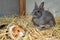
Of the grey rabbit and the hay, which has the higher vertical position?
the grey rabbit

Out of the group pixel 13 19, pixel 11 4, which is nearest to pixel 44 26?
pixel 13 19

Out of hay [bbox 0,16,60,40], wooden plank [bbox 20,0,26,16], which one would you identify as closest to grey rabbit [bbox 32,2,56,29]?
hay [bbox 0,16,60,40]

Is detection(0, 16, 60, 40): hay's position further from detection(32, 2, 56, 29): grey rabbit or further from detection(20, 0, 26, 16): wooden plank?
detection(20, 0, 26, 16): wooden plank

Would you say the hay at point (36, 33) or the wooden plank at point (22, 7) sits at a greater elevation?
the wooden plank at point (22, 7)

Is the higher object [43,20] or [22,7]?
[22,7]

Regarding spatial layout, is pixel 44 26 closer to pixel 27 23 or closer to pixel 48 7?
pixel 27 23

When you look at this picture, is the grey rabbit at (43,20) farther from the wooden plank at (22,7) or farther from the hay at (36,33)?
the wooden plank at (22,7)

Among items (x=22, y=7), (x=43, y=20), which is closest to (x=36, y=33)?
(x=43, y=20)

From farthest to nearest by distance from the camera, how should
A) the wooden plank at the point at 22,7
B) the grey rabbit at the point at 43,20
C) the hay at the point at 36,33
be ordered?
1. the wooden plank at the point at 22,7
2. the grey rabbit at the point at 43,20
3. the hay at the point at 36,33

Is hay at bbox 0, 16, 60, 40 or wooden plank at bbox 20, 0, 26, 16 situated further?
wooden plank at bbox 20, 0, 26, 16

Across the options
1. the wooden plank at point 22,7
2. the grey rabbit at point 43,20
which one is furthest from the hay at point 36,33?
the wooden plank at point 22,7

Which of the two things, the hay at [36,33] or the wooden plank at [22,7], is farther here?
the wooden plank at [22,7]

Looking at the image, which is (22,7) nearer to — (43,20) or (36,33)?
(43,20)

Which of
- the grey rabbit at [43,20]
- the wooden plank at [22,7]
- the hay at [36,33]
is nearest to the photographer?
the hay at [36,33]
